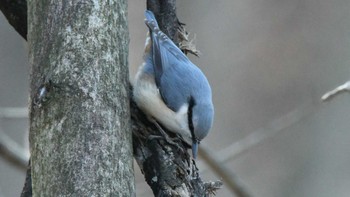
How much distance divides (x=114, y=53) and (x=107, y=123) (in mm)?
214

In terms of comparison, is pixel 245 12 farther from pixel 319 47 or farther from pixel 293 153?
pixel 293 153

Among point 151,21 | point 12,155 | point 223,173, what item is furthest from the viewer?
point 223,173

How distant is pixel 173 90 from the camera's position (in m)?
2.72

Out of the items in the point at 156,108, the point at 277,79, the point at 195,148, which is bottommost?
the point at 195,148

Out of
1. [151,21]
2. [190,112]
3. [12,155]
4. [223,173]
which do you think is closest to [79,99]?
[151,21]

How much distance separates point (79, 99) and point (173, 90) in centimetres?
102

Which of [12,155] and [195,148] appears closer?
[195,148]

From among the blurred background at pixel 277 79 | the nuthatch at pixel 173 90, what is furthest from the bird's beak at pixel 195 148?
the blurred background at pixel 277 79

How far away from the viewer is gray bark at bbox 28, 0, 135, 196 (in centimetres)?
164

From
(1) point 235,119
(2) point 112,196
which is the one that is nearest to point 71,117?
(2) point 112,196

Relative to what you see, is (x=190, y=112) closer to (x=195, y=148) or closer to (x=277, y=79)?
(x=195, y=148)

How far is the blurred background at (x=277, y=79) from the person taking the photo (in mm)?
6035

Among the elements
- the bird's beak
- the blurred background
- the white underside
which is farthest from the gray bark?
the blurred background

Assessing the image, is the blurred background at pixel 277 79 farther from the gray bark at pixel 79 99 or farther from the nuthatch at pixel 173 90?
the gray bark at pixel 79 99
